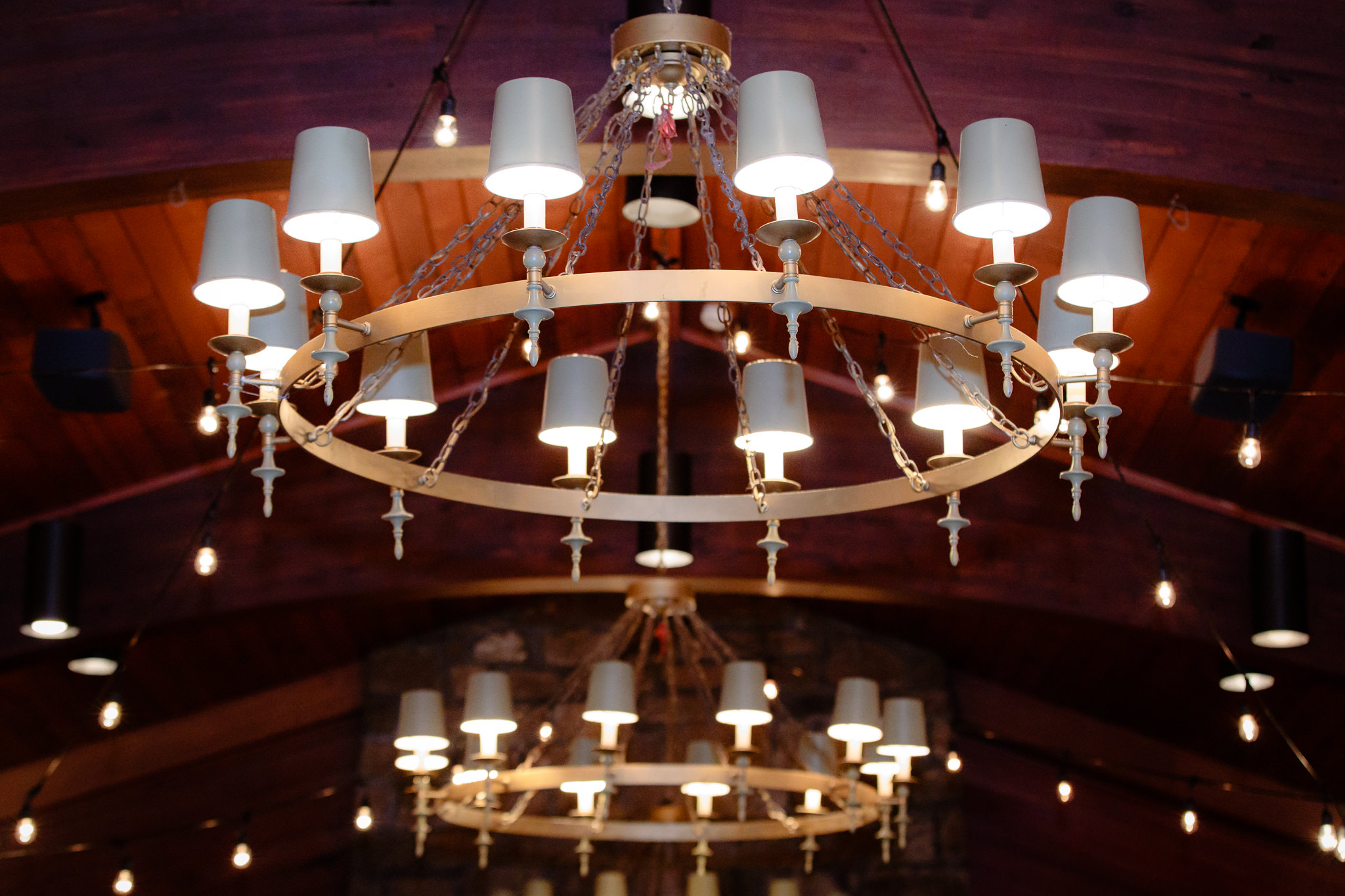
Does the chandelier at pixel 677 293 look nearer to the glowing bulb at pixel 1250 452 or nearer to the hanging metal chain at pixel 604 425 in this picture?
the hanging metal chain at pixel 604 425

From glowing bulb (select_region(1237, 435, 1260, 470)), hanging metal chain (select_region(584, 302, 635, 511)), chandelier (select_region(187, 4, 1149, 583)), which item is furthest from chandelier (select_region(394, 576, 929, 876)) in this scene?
hanging metal chain (select_region(584, 302, 635, 511))

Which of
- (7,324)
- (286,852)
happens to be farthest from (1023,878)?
(7,324)

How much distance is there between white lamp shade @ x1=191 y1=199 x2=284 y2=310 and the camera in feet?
8.58

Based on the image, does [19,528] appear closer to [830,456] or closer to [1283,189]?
[830,456]

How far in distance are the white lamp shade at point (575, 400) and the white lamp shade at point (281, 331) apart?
1.81 ft

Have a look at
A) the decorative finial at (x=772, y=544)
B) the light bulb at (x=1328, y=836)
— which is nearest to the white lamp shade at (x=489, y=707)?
the decorative finial at (x=772, y=544)

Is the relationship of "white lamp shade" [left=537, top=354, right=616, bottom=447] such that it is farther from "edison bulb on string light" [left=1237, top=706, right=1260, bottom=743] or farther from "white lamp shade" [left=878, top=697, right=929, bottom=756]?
"edison bulb on string light" [left=1237, top=706, right=1260, bottom=743]

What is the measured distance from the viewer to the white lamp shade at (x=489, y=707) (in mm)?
5230

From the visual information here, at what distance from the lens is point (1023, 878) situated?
8742 millimetres

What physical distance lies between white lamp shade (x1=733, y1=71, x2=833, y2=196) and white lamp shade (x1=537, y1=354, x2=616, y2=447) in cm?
98

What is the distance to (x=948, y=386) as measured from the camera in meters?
3.09

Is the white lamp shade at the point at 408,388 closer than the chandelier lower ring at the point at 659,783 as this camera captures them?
Yes

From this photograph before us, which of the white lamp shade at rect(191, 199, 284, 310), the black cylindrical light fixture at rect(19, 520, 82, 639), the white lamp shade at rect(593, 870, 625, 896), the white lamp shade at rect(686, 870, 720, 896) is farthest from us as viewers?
the white lamp shade at rect(593, 870, 625, 896)

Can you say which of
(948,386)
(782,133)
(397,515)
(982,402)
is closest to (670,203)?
(948,386)
